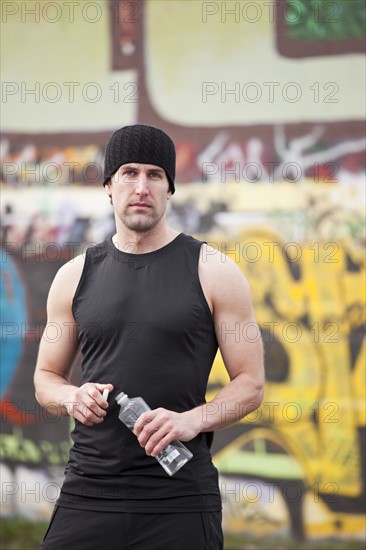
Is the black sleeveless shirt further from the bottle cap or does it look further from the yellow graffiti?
the yellow graffiti

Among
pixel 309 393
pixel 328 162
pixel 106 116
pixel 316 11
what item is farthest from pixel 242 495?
pixel 316 11

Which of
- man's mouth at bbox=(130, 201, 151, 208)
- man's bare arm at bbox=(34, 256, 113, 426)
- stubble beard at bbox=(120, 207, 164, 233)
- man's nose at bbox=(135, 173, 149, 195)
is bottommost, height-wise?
man's bare arm at bbox=(34, 256, 113, 426)

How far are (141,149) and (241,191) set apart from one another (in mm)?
2454

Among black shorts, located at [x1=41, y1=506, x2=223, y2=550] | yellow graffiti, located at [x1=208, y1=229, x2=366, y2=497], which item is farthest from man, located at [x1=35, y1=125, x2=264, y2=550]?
yellow graffiti, located at [x1=208, y1=229, x2=366, y2=497]

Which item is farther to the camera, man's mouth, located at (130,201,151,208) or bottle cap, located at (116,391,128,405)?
man's mouth, located at (130,201,151,208)

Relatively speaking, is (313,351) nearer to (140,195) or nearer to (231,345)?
(231,345)

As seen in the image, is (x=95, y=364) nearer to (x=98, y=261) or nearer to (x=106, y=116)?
(x=98, y=261)

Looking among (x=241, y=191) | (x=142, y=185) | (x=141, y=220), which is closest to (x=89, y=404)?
(x=141, y=220)

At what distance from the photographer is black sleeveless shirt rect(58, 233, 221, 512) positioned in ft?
10.6

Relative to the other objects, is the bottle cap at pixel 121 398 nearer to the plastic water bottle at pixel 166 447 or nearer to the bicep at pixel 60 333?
the plastic water bottle at pixel 166 447

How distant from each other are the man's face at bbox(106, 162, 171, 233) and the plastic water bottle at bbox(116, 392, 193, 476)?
2.09 feet

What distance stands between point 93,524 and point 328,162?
10.1ft

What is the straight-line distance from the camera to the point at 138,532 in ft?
10.4

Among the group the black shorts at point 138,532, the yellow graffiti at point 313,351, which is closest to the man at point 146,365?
the black shorts at point 138,532
